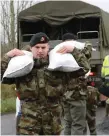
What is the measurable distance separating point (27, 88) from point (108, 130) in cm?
393

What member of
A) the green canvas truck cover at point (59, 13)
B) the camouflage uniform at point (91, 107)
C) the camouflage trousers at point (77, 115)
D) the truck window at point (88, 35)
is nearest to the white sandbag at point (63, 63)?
the camouflage trousers at point (77, 115)

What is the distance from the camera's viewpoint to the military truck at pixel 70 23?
12.6 meters

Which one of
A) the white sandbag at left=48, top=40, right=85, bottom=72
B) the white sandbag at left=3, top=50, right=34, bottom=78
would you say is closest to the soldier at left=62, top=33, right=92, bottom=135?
the white sandbag at left=48, top=40, right=85, bottom=72

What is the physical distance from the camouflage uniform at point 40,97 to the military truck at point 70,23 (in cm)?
738

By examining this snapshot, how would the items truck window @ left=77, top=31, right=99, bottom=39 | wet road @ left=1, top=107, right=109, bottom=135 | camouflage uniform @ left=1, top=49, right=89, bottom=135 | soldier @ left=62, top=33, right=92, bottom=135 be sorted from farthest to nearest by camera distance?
truck window @ left=77, top=31, right=99, bottom=39, wet road @ left=1, top=107, right=109, bottom=135, soldier @ left=62, top=33, right=92, bottom=135, camouflage uniform @ left=1, top=49, right=89, bottom=135

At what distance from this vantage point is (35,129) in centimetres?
455

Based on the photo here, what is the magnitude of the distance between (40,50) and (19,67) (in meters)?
0.30

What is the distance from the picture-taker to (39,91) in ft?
14.8

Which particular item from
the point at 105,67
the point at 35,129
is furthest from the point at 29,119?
the point at 105,67

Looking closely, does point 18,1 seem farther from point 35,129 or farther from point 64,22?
point 35,129

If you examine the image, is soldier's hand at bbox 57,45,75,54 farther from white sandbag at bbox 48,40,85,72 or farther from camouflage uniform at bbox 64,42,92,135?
camouflage uniform at bbox 64,42,92,135

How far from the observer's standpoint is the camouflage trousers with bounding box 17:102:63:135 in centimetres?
455

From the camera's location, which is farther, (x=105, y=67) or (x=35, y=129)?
(x=105, y=67)

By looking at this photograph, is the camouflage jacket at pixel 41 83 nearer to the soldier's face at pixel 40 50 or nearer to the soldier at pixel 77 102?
the soldier's face at pixel 40 50
